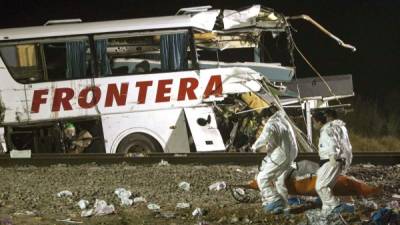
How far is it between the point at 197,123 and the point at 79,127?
246 centimetres

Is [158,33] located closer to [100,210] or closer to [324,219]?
[100,210]

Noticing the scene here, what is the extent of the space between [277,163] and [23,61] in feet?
23.7

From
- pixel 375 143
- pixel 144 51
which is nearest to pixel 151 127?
pixel 144 51

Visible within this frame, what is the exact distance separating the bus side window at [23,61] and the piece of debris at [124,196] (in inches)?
185

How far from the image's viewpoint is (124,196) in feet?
32.2

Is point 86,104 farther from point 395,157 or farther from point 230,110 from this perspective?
point 395,157

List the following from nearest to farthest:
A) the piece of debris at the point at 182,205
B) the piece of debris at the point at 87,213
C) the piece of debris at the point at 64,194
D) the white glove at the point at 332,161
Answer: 1. the white glove at the point at 332,161
2. the piece of debris at the point at 87,213
3. the piece of debris at the point at 182,205
4. the piece of debris at the point at 64,194

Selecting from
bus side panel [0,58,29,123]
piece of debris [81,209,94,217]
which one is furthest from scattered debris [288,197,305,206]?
bus side panel [0,58,29,123]

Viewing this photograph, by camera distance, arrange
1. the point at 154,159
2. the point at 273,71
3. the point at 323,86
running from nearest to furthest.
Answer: the point at 154,159, the point at 273,71, the point at 323,86

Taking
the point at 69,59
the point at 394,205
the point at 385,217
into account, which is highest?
the point at 69,59

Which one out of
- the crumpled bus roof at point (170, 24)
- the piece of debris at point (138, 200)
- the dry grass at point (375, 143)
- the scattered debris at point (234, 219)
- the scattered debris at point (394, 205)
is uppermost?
the crumpled bus roof at point (170, 24)

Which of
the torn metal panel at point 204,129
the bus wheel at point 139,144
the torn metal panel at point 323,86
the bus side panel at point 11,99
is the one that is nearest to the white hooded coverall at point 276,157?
the torn metal panel at point 204,129

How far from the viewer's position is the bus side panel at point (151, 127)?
13.8m

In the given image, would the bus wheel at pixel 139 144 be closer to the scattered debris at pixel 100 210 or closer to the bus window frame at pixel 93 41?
the bus window frame at pixel 93 41
